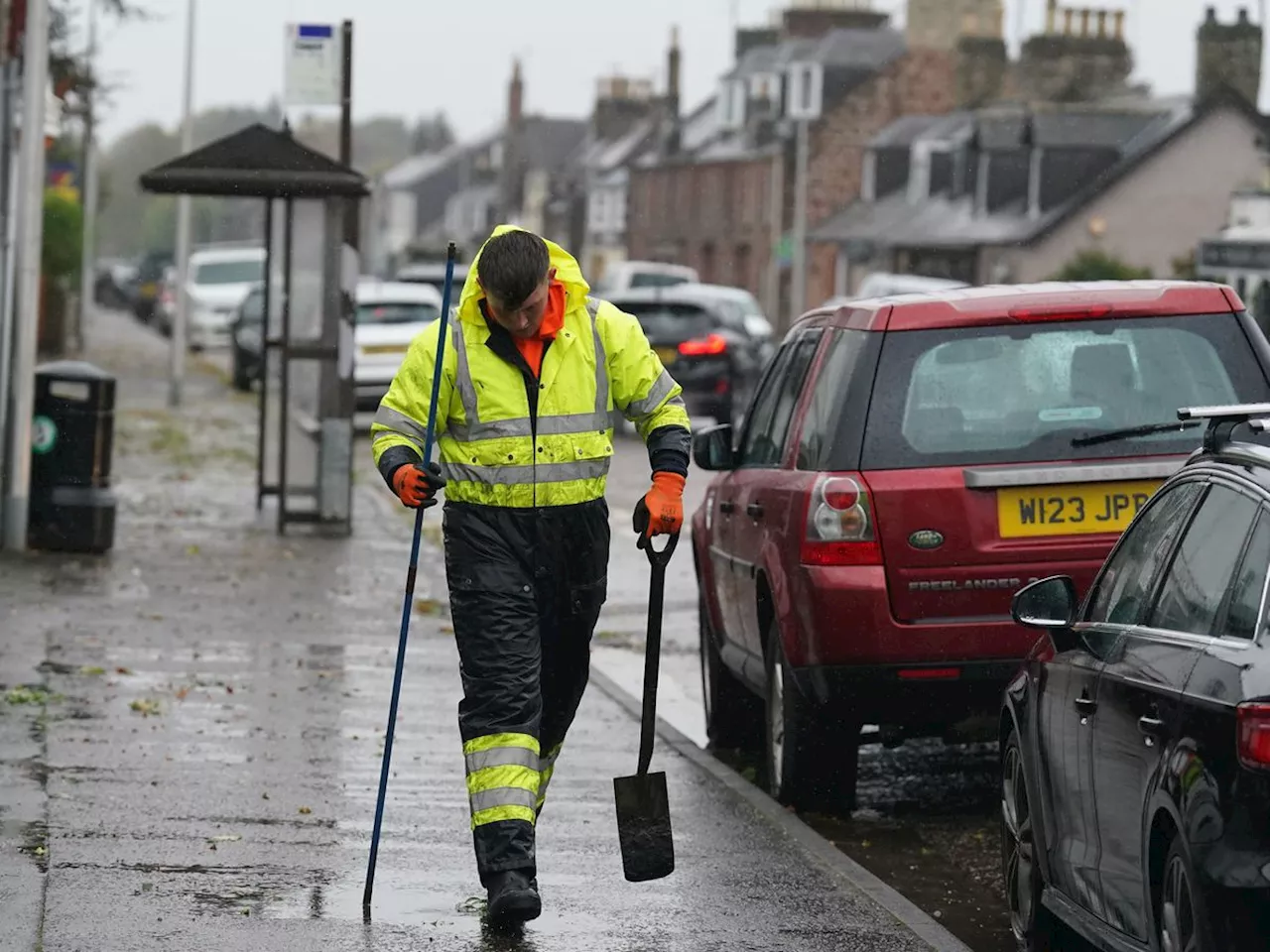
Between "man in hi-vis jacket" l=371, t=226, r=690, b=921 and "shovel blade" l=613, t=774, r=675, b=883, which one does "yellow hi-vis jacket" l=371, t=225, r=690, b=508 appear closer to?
"man in hi-vis jacket" l=371, t=226, r=690, b=921

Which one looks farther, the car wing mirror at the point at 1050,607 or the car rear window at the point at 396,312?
the car rear window at the point at 396,312

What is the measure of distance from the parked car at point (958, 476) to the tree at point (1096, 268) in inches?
1745

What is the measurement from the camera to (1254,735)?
4.74m

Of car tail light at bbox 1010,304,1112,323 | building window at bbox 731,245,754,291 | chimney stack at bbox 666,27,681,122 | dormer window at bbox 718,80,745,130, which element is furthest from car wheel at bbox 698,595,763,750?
chimney stack at bbox 666,27,681,122

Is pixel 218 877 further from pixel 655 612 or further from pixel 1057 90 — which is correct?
pixel 1057 90

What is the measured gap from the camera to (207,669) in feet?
38.1

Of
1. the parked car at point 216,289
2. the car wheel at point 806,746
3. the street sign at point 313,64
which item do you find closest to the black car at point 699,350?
the street sign at point 313,64

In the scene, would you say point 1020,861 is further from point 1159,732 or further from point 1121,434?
point 1121,434

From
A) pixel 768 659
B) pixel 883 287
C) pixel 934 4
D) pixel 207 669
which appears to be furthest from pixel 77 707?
pixel 934 4

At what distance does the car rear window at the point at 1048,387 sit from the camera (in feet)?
27.4

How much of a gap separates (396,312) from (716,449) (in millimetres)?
22190

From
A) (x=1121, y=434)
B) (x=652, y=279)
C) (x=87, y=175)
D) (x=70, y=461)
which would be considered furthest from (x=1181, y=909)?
(x=652, y=279)

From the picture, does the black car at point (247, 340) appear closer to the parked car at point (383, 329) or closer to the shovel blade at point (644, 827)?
the parked car at point (383, 329)

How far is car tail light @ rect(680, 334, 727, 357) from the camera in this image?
31.3 metres
